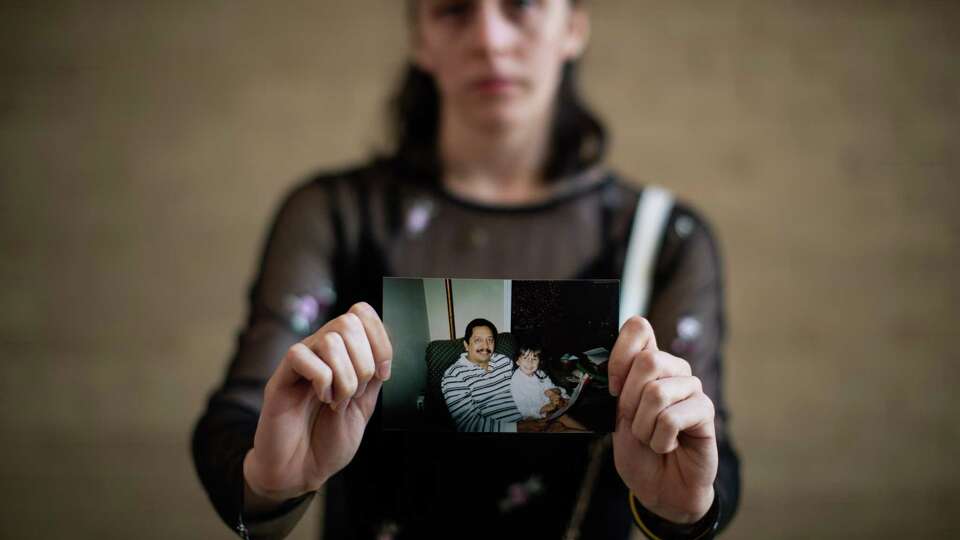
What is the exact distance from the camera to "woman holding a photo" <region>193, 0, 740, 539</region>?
0.72 meters

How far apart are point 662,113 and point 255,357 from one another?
998 mm

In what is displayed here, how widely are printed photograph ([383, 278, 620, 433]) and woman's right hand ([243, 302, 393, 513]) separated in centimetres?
3

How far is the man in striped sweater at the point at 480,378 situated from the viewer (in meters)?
0.55

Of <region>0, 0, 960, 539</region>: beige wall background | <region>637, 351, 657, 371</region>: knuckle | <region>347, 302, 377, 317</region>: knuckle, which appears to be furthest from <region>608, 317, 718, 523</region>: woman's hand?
<region>0, 0, 960, 539</region>: beige wall background

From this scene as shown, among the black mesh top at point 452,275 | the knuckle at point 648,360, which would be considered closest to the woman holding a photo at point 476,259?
the black mesh top at point 452,275

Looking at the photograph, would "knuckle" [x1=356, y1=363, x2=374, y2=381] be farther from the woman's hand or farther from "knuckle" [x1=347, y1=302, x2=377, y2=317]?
the woman's hand

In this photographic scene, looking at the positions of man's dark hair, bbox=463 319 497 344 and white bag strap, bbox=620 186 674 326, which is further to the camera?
white bag strap, bbox=620 186 674 326

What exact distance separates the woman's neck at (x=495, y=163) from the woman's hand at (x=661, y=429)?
0.44 meters

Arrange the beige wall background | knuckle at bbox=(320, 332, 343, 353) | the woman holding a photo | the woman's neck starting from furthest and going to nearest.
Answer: the beige wall background
the woman's neck
the woman holding a photo
knuckle at bbox=(320, 332, 343, 353)

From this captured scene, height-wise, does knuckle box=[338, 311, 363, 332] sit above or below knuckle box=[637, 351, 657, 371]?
above

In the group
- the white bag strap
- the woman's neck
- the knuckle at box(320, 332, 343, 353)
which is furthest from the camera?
the woman's neck

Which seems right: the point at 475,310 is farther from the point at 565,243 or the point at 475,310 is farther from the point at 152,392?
the point at 152,392

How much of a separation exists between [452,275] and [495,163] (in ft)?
0.65

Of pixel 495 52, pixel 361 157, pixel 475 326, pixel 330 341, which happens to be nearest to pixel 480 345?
pixel 475 326
